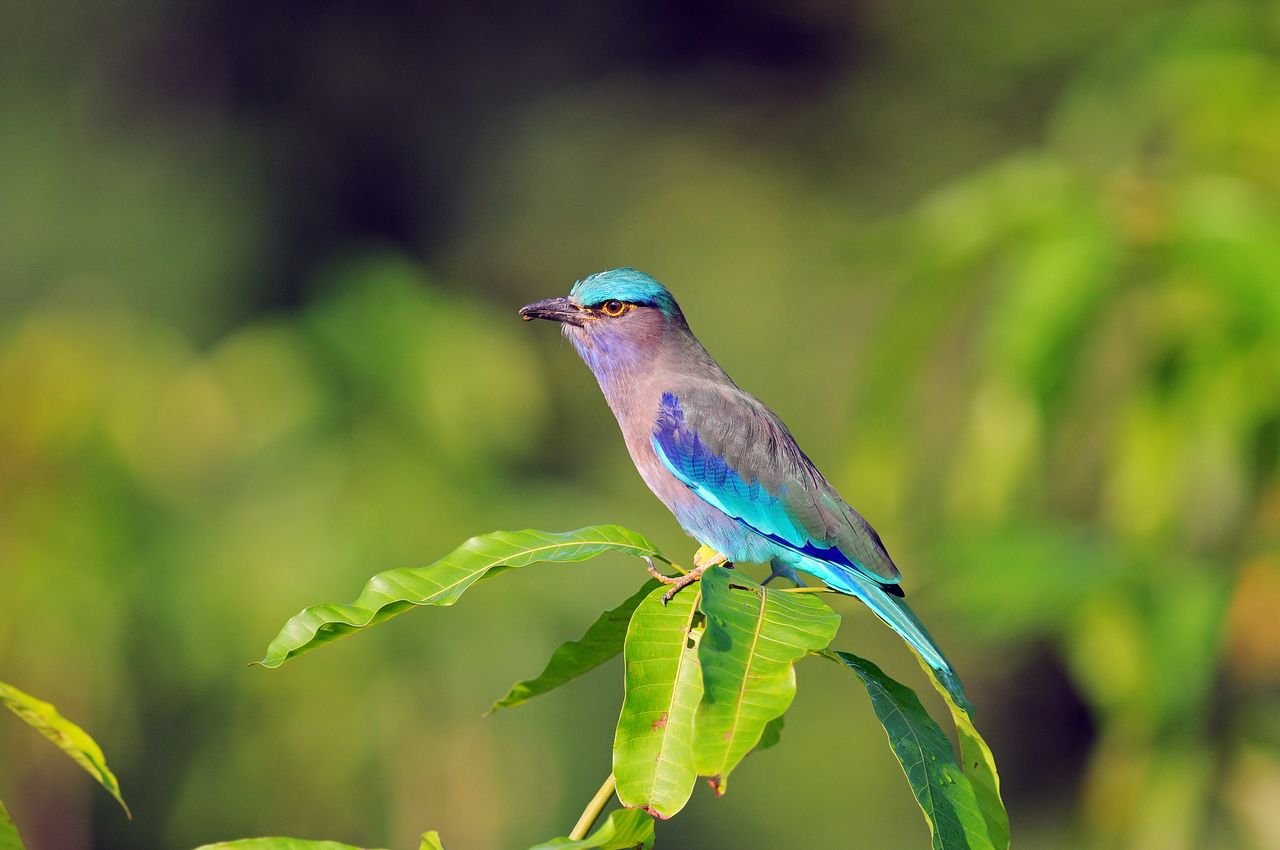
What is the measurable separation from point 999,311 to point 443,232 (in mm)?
8092

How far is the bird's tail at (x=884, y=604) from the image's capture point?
3.15 metres

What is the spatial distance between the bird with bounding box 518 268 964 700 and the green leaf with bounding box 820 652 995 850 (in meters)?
0.95

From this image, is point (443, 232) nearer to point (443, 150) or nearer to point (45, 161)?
point (443, 150)

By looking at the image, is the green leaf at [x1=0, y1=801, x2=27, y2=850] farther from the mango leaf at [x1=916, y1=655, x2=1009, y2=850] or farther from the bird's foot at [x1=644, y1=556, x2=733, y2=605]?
the mango leaf at [x1=916, y1=655, x2=1009, y2=850]

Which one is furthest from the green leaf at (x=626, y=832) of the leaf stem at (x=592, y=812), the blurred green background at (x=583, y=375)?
the blurred green background at (x=583, y=375)

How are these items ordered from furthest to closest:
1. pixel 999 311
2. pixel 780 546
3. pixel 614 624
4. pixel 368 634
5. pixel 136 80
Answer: pixel 136 80
pixel 368 634
pixel 999 311
pixel 780 546
pixel 614 624

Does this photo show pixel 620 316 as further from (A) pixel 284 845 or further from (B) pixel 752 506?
(A) pixel 284 845

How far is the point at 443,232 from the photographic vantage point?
11.8 m

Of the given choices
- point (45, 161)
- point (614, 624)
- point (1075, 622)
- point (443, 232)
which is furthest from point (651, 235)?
point (614, 624)

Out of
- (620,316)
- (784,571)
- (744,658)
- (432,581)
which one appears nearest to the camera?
(744,658)

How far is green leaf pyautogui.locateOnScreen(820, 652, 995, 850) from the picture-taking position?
216cm

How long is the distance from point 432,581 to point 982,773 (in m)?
→ 0.90

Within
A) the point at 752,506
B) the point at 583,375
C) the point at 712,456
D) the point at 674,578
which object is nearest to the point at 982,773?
the point at 674,578

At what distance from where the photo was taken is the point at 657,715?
89.3 inches
